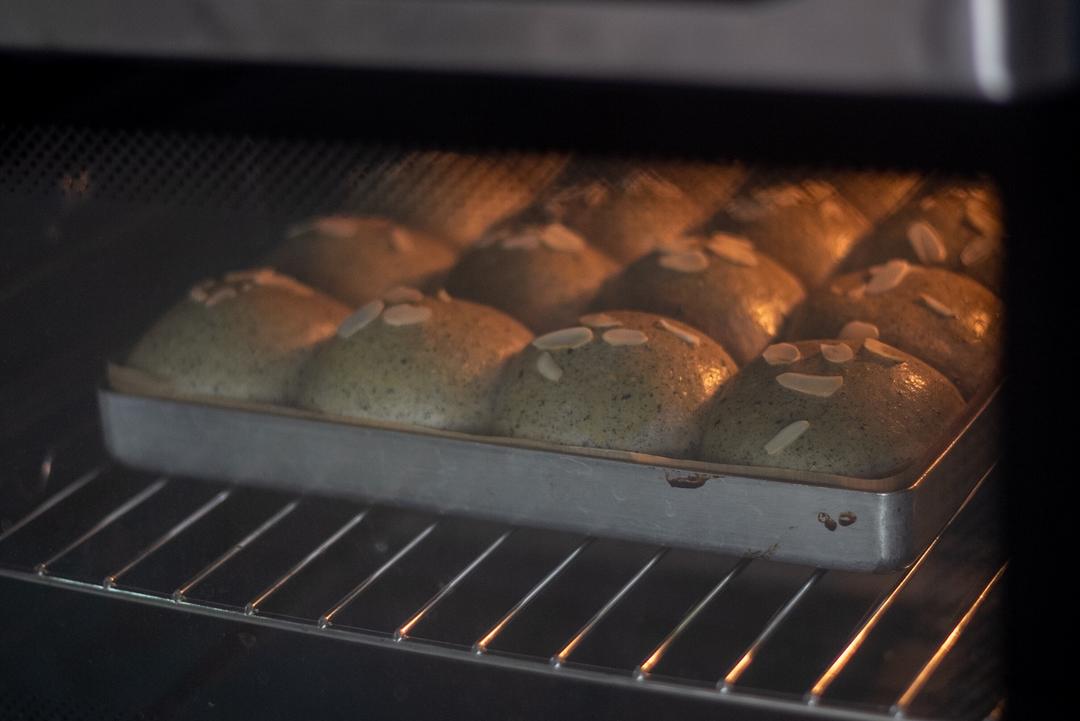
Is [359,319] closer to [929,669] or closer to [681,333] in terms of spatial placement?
[681,333]

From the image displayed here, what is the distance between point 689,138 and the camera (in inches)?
22.8

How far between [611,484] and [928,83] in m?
0.52

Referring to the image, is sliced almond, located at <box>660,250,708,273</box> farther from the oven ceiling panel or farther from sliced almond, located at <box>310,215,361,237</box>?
the oven ceiling panel

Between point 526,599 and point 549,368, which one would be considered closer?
point 526,599

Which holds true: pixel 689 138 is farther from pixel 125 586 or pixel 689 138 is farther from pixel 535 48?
pixel 125 586

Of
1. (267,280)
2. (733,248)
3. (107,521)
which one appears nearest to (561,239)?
(733,248)

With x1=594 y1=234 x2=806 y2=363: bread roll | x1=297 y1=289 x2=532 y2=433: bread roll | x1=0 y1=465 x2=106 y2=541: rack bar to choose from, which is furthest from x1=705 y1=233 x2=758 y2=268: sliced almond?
x1=0 y1=465 x2=106 y2=541: rack bar

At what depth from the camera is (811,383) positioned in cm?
97

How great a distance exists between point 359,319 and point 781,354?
376 millimetres

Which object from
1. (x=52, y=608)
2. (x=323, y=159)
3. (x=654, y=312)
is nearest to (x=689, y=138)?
(x=323, y=159)

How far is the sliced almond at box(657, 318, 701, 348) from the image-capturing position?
1058 millimetres

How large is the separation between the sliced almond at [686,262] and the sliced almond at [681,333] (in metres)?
0.10

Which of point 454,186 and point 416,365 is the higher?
point 454,186

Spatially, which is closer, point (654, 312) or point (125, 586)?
point (125, 586)
